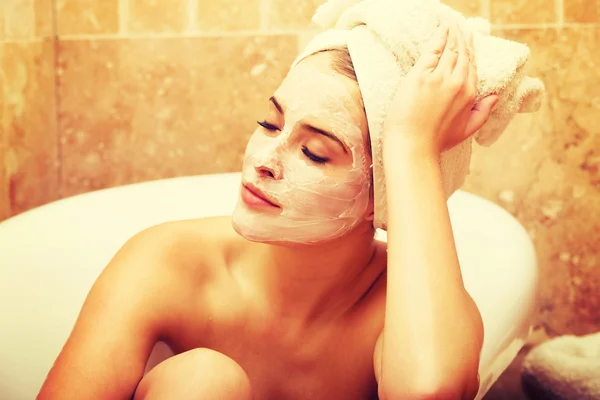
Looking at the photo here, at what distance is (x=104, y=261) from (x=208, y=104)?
0.59m

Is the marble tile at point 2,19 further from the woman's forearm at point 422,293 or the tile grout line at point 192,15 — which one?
the woman's forearm at point 422,293

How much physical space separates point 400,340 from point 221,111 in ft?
3.33

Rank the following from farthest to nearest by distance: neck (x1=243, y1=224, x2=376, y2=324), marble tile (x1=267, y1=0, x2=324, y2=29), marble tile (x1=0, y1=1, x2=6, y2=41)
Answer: marble tile (x1=267, y1=0, x2=324, y2=29) < marble tile (x1=0, y1=1, x2=6, y2=41) < neck (x1=243, y1=224, x2=376, y2=324)

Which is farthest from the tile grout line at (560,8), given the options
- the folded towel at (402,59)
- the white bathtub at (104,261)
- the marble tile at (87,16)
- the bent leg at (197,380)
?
the bent leg at (197,380)

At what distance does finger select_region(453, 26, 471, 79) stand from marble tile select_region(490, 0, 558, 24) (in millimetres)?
730

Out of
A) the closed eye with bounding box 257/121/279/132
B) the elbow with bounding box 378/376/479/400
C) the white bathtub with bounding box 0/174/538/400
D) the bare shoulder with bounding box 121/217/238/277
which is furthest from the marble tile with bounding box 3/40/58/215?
the elbow with bounding box 378/376/479/400

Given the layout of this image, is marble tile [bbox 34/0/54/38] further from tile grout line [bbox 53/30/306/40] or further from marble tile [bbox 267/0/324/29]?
marble tile [bbox 267/0/324/29]

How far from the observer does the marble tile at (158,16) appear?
1.57m

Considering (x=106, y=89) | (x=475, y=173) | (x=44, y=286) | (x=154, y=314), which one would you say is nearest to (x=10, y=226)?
(x=44, y=286)

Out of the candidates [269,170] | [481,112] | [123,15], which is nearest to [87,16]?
[123,15]

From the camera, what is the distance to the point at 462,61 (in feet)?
2.61

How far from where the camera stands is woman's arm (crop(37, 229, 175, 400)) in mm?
739

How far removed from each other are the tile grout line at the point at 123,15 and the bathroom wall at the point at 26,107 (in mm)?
178

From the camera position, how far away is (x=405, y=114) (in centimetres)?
79
